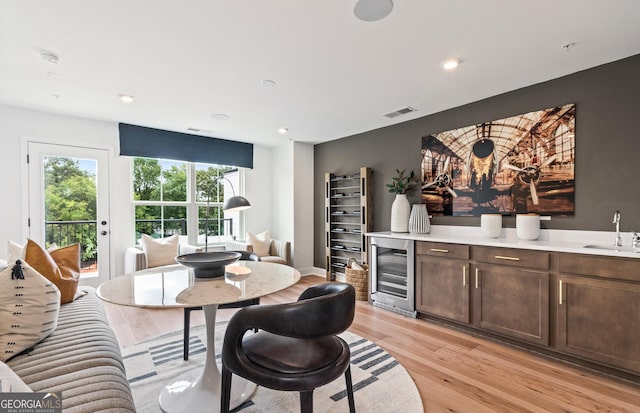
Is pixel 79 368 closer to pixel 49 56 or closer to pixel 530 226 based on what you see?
pixel 49 56

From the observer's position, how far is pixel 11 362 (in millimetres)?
1315

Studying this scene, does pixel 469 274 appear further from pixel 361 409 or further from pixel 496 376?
pixel 361 409

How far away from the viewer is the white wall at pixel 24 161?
11.9ft

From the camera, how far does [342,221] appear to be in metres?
5.14

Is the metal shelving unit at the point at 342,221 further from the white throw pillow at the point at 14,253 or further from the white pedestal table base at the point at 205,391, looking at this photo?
the white throw pillow at the point at 14,253

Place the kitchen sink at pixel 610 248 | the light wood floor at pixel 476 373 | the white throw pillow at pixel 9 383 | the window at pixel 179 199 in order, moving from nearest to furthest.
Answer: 1. the white throw pillow at pixel 9 383
2. the light wood floor at pixel 476 373
3. the kitchen sink at pixel 610 248
4. the window at pixel 179 199

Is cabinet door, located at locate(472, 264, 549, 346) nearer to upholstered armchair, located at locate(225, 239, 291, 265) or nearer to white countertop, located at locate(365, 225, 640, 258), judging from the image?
white countertop, located at locate(365, 225, 640, 258)

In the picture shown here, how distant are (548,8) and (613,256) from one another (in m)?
1.73

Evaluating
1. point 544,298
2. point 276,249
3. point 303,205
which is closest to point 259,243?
point 276,249

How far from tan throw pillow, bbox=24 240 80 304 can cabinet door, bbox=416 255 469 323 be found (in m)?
3.10

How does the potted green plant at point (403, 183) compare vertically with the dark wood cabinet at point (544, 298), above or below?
above

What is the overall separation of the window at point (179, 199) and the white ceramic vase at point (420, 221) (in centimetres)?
251

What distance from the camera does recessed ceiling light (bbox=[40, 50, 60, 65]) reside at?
7.72 feet

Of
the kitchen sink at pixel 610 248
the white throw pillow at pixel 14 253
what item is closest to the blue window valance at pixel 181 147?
the white throw pillow at pixel 14 253
